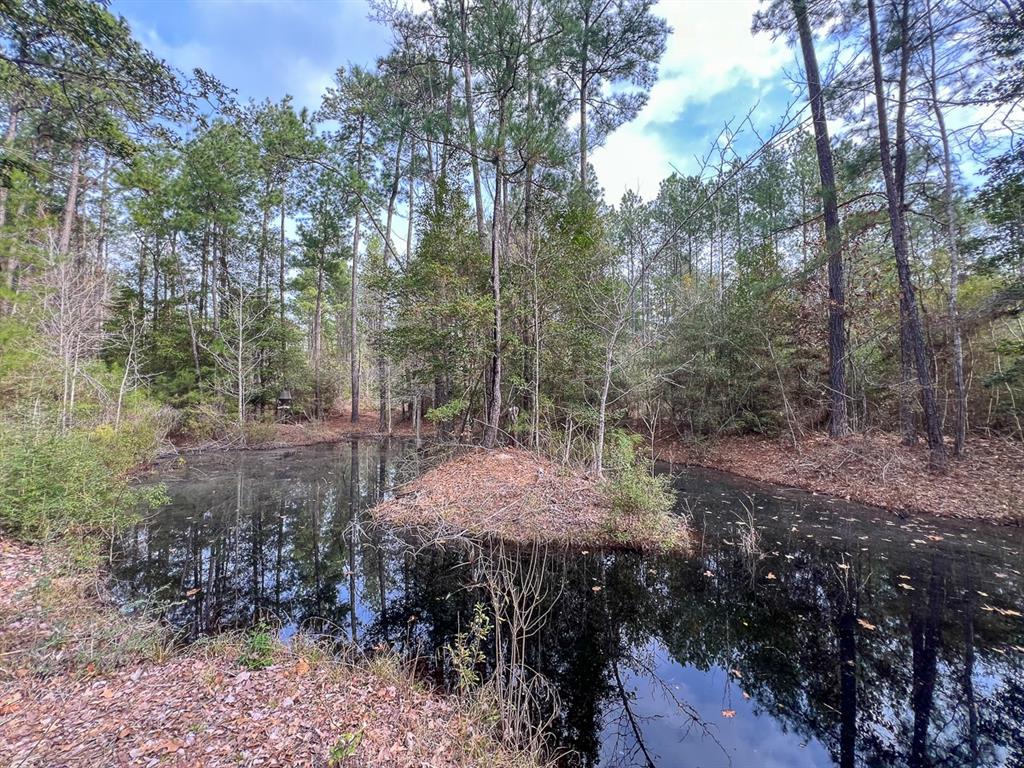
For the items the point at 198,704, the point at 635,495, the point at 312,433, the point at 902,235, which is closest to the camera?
the point at 198,704

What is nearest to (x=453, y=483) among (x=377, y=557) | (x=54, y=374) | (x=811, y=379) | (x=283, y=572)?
(x=377, y=557)

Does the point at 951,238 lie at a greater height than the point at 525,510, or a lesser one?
greater

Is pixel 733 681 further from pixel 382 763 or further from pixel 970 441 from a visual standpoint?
pixel 970 441

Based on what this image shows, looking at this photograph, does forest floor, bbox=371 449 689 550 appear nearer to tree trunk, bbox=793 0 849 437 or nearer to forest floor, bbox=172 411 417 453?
tree trunk, bbox=793 0 849 437

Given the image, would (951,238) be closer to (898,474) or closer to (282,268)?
(898,474)

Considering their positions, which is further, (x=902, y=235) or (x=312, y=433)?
(x=312, y=433)

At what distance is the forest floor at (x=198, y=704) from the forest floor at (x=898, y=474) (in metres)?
7.32

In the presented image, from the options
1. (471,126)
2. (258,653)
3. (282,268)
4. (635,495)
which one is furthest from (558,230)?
(282,268)

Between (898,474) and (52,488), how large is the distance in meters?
14.2

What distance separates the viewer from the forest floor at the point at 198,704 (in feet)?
7.30

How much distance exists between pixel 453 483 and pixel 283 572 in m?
3.47

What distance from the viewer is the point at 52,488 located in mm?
5062

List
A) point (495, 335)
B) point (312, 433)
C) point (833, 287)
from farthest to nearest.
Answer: point (312, 433), point (833, 287), point (495, 335)

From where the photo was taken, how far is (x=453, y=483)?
27.5 feet
